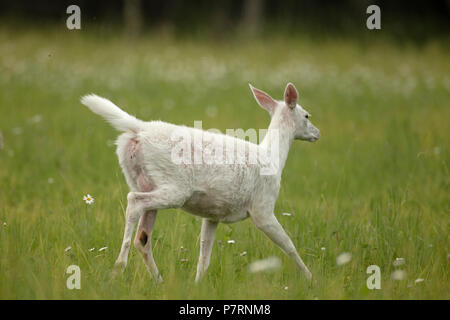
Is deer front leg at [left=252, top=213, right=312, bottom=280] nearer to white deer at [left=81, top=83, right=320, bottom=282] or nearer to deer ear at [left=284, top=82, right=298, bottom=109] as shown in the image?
white deer at [left=81, top=83, right=320, bottom=282]

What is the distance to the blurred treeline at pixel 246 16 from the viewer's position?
19.1m

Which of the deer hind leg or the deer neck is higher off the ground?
the deer neck

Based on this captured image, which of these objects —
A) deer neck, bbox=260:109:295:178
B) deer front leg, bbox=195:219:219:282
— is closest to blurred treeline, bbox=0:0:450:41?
deer neck, bbox=260:109:295:178

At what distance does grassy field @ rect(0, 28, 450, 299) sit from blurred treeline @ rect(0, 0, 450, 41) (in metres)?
3.37

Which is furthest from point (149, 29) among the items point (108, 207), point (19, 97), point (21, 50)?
point (108, 207)

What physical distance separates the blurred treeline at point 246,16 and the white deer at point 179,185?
45.8 feet

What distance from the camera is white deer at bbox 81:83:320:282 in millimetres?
3699

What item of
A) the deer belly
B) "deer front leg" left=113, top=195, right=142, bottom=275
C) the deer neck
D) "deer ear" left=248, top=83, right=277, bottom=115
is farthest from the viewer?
"deer ear" left=248, top=83, right=277, bottom=115

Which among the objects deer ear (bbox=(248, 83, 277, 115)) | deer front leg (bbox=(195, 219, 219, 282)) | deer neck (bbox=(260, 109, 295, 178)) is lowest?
deer front leg (bbox=(195, 219, 219, 282))

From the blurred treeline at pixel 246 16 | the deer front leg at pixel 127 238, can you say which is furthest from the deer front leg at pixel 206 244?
the blurred treeline at pixel 246 16

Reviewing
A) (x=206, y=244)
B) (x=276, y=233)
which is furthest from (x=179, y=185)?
(x=276, y=233)

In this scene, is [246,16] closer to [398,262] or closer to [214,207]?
[398,262]

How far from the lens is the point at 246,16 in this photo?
66.3ft

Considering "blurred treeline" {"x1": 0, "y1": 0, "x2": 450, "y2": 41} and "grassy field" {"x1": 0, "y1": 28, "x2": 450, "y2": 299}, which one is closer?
"grassy field" {"x1": 0, "y1": 28, "x2": 450, "y2": 299}
